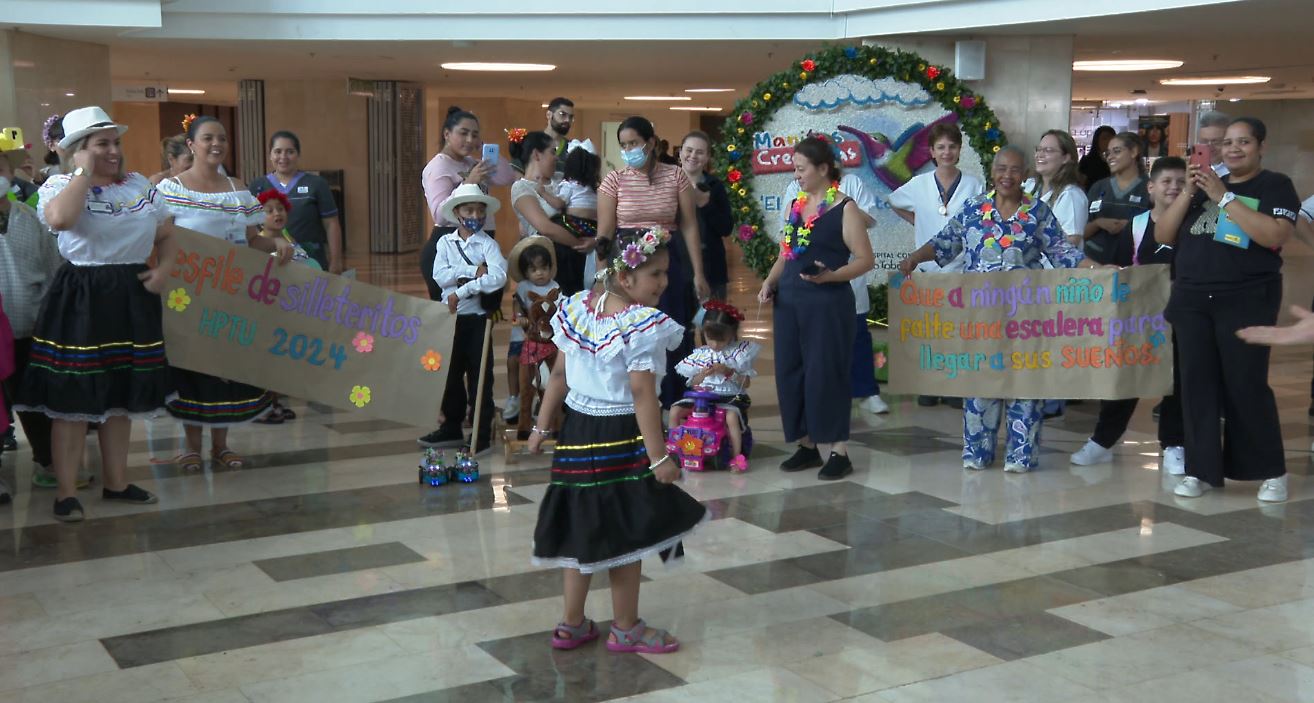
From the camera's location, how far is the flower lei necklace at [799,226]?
246 inches

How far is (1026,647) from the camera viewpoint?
4102mm

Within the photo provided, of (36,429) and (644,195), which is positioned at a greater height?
(644,195)

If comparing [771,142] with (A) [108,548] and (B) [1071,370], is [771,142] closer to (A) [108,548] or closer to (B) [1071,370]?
(B) [1071,370]

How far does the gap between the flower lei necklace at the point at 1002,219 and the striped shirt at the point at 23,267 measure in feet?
14.1

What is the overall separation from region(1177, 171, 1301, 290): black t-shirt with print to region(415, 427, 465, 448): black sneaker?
369cm

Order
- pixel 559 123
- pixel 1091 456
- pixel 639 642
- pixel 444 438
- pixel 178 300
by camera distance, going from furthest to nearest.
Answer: pixel 559 123
pixel 444 438
pixel 1091 456
pixel 178 300
pixel 639 642

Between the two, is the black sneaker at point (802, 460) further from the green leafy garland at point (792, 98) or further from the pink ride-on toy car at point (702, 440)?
the green leafy garland at point (792, 98)

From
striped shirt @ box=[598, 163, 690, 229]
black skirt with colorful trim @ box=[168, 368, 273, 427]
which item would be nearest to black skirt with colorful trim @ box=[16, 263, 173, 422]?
black skirt with colorful trim @ box=[168, 368, 273, 427]

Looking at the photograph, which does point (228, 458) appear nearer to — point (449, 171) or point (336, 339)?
point (336, 339)

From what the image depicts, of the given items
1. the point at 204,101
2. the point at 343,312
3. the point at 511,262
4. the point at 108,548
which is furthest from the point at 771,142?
the point at 204,101

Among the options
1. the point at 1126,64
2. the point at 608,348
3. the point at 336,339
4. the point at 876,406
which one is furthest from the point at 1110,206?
the point at 1126,64

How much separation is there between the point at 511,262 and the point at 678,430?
4.28ft

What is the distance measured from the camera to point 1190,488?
6.04 m

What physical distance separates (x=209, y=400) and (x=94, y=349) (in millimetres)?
903
